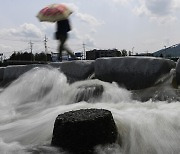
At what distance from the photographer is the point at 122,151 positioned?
4.29m

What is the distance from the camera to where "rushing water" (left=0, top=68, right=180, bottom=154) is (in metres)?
4.37

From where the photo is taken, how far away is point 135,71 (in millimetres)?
8047

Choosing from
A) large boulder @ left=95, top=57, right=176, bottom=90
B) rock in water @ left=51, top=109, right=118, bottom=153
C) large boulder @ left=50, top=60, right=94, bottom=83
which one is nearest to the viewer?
rock in water @ left=51, top=109, right=118, bottom=153

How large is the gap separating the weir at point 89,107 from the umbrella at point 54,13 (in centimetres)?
159

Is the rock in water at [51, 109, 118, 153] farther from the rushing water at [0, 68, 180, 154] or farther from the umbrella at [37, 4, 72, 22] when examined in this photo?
the umbrella at [37, 4, 72, 22]

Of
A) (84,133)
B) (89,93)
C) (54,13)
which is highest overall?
(54,13)

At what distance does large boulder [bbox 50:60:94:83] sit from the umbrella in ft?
5.28

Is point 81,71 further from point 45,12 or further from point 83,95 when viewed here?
point 45,12

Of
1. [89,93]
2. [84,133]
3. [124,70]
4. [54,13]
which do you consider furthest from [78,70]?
[84,133]

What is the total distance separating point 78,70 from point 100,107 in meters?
3.14

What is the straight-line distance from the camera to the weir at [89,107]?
443cm

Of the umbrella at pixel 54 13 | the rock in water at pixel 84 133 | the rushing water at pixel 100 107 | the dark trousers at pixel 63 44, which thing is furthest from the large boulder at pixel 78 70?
the rock in water at pixel 84 133

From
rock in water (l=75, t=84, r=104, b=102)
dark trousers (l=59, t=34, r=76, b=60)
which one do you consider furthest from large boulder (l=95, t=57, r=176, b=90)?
dark trousers (l=59, t=34, r=76, b=60)

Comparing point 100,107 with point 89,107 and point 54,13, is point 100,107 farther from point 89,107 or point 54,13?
point 54,13
